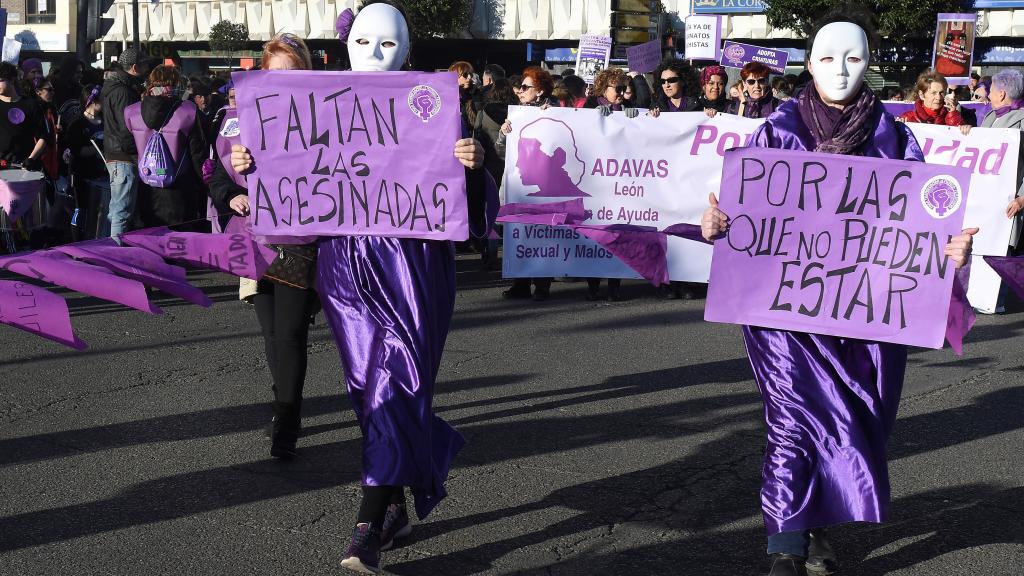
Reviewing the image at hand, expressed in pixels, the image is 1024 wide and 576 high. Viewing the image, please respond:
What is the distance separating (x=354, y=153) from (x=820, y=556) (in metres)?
2.01

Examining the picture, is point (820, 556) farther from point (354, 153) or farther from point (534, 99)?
point (534, 99)

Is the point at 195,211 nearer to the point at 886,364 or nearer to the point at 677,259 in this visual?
the point at 677,259

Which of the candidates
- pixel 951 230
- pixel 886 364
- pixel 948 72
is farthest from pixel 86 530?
pixel 948 72

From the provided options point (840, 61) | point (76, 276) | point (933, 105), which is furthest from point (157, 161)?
point (840, 61)

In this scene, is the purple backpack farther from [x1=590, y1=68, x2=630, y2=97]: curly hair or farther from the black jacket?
[x1=590, y1=68, x2=630, y2=97]: curly hair

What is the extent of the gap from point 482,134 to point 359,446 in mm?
5234

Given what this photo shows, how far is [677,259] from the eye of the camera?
9625 mm

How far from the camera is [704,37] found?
875 inches

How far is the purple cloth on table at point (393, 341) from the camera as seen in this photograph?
3.94 meters

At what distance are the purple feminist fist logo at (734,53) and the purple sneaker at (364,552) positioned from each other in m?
13.8

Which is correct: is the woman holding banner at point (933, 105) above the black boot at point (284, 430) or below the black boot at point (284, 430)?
above

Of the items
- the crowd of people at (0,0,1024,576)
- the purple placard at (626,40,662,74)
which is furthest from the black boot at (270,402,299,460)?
the purple placard at (626,40,662,74)

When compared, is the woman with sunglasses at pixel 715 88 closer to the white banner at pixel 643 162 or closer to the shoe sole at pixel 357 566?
the white banner at pixel 643 162

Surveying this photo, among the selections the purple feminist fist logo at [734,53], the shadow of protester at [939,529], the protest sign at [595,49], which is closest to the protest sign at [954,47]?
the purple feminist fist logo at [734,53]
